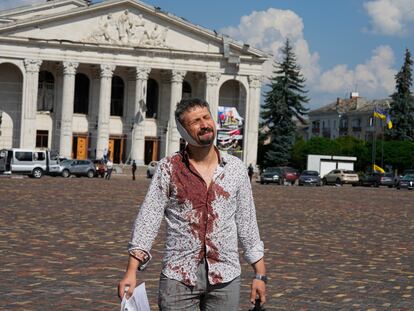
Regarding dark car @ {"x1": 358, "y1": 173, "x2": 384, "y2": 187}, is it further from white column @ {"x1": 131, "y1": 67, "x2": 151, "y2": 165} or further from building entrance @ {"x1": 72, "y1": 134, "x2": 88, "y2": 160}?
building entrance @ {"x1": 72, "y1": 134, "x2": 88, "y2": 160}

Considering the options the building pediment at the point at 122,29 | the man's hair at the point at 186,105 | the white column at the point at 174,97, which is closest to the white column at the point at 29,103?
the building pediment at the point at 122,29

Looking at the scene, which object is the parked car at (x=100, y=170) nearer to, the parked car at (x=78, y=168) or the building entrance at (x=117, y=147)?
the parked car at (x=78, y=168)

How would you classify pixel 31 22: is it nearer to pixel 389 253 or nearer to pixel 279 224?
pixel 279 224

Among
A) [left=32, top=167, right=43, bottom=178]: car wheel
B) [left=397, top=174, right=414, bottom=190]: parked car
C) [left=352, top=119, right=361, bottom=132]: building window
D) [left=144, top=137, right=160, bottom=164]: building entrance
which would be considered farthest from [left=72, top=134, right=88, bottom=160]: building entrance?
[left=352, top=119, right=361, bottom=132]: building window

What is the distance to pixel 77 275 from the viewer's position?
1156 cm

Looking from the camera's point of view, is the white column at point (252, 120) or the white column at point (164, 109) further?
the white column at point (164, 109)

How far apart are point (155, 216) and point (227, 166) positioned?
54cm

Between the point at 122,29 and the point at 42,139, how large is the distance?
38.9 ft

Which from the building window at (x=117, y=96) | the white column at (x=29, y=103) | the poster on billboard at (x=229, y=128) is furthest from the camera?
the building window at (x=117, y=96)

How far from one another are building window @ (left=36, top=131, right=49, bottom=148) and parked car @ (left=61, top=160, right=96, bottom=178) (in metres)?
15.6

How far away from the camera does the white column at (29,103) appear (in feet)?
246

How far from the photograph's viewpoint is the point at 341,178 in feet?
247


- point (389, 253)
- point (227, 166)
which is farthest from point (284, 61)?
point (227, 166)

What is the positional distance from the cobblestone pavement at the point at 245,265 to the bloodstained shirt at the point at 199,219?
12.9ft
